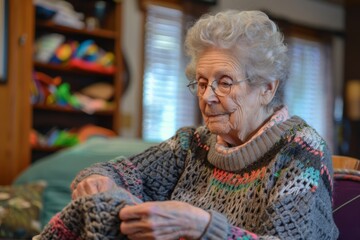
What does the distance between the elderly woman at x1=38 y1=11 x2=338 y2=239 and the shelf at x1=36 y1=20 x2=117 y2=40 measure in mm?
2139

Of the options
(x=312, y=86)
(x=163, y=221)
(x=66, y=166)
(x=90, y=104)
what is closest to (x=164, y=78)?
(x=90, y=104)

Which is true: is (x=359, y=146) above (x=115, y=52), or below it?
below

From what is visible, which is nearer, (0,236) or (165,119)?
(0,236)

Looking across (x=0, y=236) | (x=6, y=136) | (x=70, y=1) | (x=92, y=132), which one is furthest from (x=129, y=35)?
(x=0, y=236)

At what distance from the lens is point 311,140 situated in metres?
1.32

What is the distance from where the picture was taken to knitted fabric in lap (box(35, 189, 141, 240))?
42.9 inches

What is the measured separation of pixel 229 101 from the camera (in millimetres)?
1409

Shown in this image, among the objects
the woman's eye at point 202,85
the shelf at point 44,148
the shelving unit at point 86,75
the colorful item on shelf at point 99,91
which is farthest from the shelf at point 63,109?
the woman's eye at point 202,85

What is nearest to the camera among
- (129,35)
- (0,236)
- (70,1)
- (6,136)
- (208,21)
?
(208,21)

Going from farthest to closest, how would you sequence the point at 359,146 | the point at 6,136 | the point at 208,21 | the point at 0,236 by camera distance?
the point at 359,146, the point at 6,136, the point at 0,236, the point at 208,21

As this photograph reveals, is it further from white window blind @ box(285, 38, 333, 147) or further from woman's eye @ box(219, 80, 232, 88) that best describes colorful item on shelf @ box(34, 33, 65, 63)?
white window blind @ box(285, 38, 333, 147)

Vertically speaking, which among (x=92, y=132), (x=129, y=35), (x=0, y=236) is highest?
(x=129, y=35)

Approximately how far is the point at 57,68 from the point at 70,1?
54cm

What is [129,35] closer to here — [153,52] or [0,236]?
[153,52]
